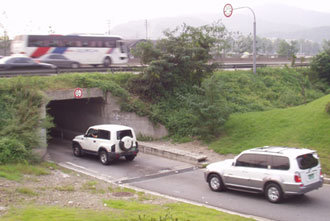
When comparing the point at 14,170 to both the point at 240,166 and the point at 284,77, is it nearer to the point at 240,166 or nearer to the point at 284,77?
the point at 240,166

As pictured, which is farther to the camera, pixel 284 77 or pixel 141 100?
pixel 284 77

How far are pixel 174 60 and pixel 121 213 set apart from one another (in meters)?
17.0

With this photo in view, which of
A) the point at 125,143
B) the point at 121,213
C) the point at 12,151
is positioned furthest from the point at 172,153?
the point at 121,213

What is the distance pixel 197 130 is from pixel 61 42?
17789mm

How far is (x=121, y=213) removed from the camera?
916cm

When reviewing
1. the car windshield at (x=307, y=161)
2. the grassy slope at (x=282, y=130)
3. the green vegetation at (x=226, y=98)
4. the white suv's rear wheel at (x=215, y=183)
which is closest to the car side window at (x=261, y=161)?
the car windshield at (x=307, y=161)

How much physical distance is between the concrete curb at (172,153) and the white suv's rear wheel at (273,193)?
610 centimetres

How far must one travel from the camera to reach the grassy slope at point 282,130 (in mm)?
17038

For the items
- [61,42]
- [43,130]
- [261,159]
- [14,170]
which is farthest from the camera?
[61,42]

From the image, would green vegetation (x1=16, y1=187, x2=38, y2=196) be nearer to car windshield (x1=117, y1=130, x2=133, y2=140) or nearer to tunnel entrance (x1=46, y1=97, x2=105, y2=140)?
car windshield (x1=117, y1=130, x2=133, y2=140)

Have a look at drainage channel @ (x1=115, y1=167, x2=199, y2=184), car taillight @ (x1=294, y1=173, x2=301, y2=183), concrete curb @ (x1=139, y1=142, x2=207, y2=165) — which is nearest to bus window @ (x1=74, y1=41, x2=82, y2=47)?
concrete curb @ (x1=139, y1=142, x2=207, y2=165)

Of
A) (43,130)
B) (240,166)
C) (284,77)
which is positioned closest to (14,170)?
(43,130)

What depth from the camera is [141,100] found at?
24578 mm

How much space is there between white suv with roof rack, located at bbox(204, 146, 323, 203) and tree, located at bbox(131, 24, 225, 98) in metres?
12.3
